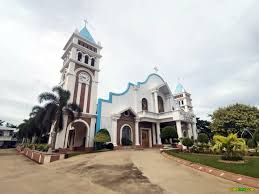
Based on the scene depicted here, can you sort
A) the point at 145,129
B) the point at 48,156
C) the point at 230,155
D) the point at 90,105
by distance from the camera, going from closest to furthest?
the point at 230,155 < the point at 48,156 < the point at 90,105 < the point at 145,129

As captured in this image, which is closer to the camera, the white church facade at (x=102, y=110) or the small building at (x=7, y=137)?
the white church facade at (x=102, y=110)

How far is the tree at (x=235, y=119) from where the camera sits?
945 inches

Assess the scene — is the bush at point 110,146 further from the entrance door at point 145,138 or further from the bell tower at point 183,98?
the bell tower at point 183,98

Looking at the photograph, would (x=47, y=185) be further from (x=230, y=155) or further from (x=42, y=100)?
(x=42, y=100)

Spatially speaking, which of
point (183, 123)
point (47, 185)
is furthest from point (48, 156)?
point (183, 123)

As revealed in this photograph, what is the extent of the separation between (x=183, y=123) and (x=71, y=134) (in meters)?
16.1

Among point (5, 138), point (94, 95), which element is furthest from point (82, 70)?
point (5, 138)

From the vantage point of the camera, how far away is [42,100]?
1436cm

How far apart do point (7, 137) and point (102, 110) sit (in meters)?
50.6

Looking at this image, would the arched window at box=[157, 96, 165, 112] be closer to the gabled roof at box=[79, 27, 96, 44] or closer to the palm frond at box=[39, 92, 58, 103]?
the gabled roof at box=[79, 27, 96, 44]

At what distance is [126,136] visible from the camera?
2023 centimetres

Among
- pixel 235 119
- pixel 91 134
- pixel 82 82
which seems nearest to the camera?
pixel 91 134

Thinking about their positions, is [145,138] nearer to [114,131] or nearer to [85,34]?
[114,131]

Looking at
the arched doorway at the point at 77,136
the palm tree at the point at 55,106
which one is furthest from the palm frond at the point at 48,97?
the arched doorway at the point at 77,136
